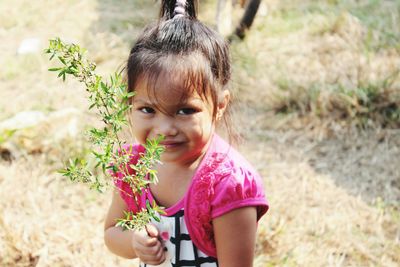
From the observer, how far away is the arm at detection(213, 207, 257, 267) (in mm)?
1429

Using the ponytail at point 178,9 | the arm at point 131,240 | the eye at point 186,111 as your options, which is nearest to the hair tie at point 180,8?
the ponytail at point 178,9

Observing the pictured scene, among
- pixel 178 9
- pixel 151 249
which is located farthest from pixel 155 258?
pixel 178 9

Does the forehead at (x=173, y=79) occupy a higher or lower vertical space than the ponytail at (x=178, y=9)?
lower

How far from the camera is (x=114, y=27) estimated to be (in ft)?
15.5

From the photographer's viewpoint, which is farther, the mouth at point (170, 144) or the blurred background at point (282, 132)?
the blurred background at point (282, 132)

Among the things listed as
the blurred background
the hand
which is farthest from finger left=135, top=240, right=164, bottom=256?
the blurred background

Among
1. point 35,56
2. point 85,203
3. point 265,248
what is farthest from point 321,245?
point 35,56

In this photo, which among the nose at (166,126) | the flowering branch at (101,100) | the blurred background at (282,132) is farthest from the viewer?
the blurred background at (282,132)

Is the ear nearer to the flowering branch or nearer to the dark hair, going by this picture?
the dark hair

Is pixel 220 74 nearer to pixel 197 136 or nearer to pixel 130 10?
pixel 197 136

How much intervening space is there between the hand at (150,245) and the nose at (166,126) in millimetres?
237

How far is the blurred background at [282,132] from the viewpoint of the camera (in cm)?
244

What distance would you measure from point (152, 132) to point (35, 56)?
3155 mm

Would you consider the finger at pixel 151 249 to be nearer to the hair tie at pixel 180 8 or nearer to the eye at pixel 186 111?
the eye at pixel 186 111
